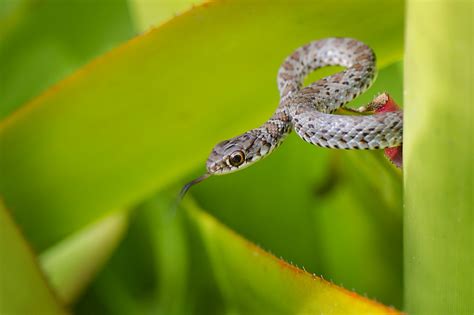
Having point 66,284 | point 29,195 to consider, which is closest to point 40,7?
point 29,195

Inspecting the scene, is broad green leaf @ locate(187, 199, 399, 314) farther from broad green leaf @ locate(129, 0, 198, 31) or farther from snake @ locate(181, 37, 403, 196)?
broad green leaf @ locate(129, 0, 198, 31)

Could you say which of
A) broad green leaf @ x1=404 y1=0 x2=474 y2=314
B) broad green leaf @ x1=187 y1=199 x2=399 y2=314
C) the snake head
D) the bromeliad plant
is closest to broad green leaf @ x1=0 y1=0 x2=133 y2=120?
the bromeliad plant

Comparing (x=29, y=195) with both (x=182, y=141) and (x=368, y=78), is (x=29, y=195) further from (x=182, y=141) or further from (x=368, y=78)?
(x=368, y=78)

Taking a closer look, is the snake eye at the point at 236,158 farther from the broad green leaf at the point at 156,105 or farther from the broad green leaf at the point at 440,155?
the broad green leaf at the point at 440,155

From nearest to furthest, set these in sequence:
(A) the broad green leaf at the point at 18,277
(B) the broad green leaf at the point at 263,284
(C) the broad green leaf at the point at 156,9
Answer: (B) the broad green leaf at the point at 263,284 → (A) the broad green leaf at the point at 18,277 → (C) the broad green leaf at the point at 156,9

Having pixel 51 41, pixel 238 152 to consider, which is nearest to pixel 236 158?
pixel 238 152

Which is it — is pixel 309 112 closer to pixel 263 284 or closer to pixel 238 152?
pixel 238 152

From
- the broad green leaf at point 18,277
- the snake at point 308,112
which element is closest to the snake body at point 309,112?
the snake at point 308,112
